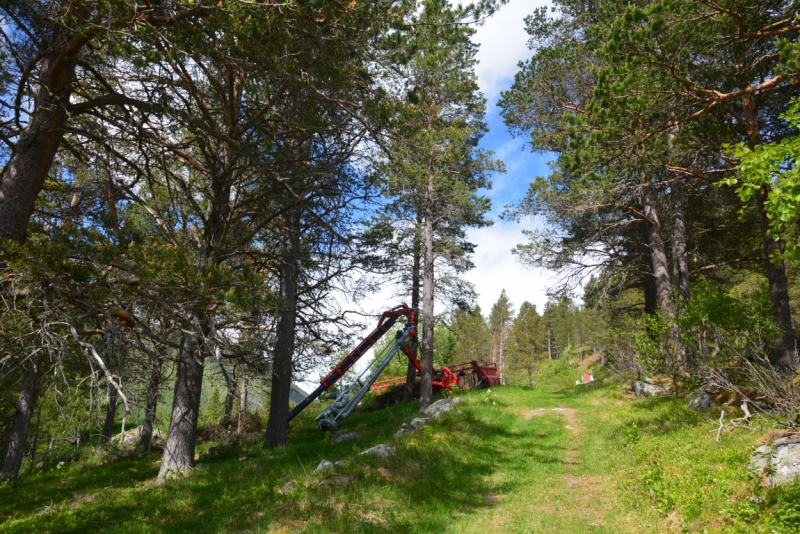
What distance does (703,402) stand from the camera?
902 cm

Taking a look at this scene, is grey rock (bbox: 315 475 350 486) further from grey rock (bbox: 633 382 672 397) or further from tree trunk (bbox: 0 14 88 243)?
grey rock (bbox: 633 382 672 397)

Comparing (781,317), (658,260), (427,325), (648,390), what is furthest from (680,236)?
(427,325)

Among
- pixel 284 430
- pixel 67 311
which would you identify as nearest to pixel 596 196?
pixel 284 430

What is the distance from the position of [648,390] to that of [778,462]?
821 cm

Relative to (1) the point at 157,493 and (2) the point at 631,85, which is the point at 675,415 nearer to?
(2) the point at 631,85

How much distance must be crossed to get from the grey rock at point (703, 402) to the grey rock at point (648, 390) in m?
2.38

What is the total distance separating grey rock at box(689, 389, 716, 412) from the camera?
8.82m

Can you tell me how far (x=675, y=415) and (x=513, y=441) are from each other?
10.9ft

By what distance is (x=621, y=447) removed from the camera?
28.2 ft

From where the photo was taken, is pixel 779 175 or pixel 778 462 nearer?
pixel 779 175

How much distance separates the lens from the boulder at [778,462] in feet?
Result: 15.6

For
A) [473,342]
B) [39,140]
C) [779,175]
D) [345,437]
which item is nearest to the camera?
[779,175]

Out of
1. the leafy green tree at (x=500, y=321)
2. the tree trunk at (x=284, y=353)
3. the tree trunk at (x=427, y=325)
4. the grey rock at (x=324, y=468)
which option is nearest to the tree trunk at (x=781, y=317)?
the grey rock at (x=324, y=468)

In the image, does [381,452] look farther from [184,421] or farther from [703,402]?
[703,402]
